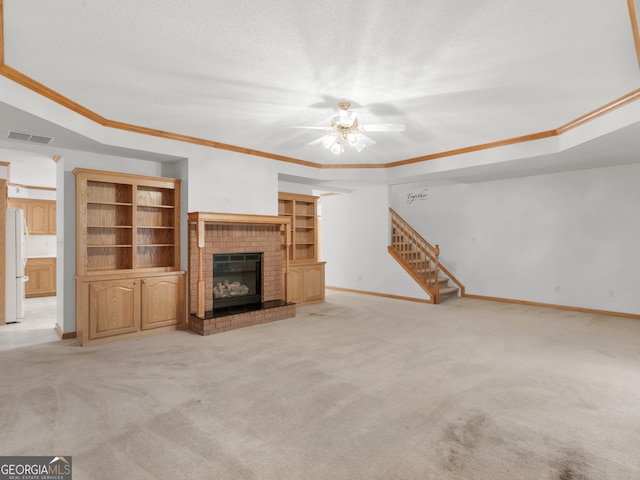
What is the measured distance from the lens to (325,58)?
2.79 metres

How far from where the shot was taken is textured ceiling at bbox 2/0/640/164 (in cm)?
223

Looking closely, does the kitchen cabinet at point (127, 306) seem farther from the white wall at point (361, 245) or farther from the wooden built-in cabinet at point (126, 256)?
the white wall at point (361, 245)

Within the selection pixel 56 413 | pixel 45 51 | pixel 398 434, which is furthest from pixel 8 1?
pixel 398 434

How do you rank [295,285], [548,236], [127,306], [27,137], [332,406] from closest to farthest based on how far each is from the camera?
[332,406] < [27,137] < [127,306] < [548,236] < [295,285]

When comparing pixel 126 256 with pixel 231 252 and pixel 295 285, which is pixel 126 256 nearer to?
pixel 231 252

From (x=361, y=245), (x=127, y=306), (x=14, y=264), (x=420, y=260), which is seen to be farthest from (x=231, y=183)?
(x=420, y=260)

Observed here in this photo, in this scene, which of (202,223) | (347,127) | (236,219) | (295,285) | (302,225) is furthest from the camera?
(302,225)

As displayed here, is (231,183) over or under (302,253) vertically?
over

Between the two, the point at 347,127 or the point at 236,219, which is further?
the point at 236,219

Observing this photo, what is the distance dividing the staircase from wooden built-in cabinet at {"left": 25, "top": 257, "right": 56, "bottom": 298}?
8013 millimetres

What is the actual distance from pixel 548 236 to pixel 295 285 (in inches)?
199

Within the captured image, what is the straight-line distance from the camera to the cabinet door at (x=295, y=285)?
6.70m

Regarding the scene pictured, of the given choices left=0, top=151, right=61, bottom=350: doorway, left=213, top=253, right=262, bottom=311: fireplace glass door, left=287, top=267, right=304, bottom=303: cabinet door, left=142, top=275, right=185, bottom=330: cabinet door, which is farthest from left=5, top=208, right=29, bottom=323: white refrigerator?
left=287, top=267, right=304, bottom=303: cabinet door

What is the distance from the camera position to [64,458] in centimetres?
206
